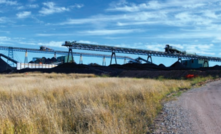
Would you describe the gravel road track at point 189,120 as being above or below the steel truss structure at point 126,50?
below

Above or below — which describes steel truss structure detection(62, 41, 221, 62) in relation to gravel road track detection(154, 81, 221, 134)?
above

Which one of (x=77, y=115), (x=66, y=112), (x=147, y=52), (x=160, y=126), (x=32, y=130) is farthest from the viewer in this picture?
(x=147, y=52)

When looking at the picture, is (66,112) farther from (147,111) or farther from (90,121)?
(147,111)

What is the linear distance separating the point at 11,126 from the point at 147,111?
461 cm

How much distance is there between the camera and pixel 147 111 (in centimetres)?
844

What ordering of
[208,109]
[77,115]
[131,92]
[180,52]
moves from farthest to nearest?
[180,52]
[131,92]
[208,109]
[77,115]

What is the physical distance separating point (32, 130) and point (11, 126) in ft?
2.05

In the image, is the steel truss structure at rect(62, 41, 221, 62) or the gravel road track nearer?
the gravel road track

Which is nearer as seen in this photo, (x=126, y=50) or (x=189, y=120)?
(x=189, y=120)

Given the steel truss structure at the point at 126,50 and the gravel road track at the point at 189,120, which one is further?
the steel truss structure at the point at 126,50

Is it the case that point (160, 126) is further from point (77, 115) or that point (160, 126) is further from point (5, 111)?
point (5, 111)

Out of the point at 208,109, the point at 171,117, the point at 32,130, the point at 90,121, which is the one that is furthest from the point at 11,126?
the point at 208,109

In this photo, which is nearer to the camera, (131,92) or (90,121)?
(90,121)

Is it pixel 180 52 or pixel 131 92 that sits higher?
pixel 180 52
